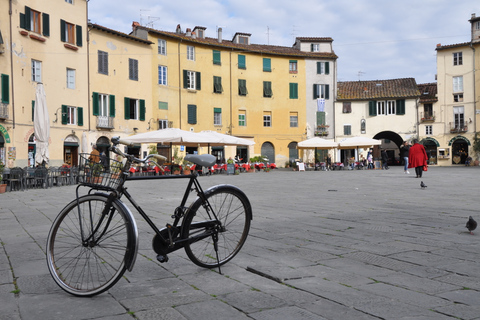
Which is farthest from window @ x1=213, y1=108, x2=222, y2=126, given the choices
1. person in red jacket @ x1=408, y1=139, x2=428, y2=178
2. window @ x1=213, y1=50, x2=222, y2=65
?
person in red jacket @ x1=408, y1=139, x2=428, y2=178

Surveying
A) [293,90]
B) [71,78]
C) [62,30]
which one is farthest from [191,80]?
[62,30]

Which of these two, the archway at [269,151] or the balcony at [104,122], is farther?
the archway at [269,151]

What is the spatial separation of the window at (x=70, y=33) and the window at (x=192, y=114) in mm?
10267

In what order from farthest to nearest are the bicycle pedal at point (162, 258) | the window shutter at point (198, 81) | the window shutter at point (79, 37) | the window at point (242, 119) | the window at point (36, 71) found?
the window at point (242, 119) < the window shutter at point (198, 81) < the window shutter at point (79, 37) < the window at point (36, 71) < the bicycle pedal at point (162, 258)

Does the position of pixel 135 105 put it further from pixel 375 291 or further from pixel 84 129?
pixel 375 291

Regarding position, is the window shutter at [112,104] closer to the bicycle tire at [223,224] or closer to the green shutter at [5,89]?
the green shutter at [5,89]

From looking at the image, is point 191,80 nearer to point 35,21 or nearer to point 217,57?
point 217,57

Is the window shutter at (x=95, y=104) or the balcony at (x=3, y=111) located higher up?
the window shutter at (x=95, y=104)

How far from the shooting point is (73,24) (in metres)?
27.4

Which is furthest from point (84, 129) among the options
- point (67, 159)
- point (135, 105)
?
point (135, 105)

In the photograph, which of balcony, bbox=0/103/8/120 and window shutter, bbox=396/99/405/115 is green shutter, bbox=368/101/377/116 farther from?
balcony, bbox=0/103/8/120

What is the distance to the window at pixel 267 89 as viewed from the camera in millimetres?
40062

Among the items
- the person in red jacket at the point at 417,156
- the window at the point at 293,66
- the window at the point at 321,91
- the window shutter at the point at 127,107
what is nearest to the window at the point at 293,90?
the window at the point at 293,66

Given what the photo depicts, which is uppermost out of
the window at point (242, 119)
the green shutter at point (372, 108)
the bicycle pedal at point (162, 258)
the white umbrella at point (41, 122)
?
the green shutter at point (372, 108)
